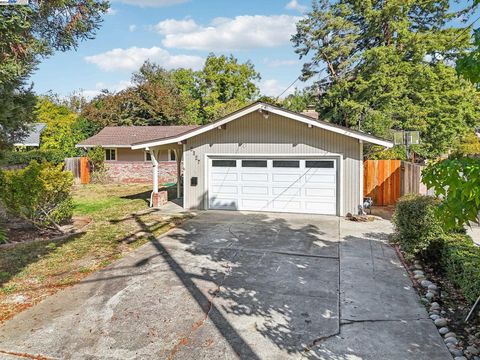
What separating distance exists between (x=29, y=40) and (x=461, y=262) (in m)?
10.7

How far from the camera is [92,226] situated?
10258 mm

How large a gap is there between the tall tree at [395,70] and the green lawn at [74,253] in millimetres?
14855

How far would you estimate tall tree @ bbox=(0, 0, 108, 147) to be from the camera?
24.4 feet

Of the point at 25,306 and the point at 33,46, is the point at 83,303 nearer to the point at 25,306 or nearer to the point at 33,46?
the point at 25,306

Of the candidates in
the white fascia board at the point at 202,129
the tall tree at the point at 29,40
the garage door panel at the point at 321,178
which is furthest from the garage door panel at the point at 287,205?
the tall tree at the point at 29,40

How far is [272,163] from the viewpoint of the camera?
12000 millimetres

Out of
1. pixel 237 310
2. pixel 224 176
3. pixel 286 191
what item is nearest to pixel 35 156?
pixel 224 176

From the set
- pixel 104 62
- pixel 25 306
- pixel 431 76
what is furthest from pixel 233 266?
pixel 104 62

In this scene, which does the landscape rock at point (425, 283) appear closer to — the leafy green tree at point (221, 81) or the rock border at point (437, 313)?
the rock border at point (437, 313)

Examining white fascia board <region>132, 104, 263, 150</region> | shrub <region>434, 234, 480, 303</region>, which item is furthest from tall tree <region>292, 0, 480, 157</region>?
shrub <region>434, 234, 480, 303</region>

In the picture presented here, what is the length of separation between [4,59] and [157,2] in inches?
365

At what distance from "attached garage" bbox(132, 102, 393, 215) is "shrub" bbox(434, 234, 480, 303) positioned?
4888mm

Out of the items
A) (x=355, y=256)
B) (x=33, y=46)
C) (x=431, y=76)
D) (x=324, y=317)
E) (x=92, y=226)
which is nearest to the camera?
(x=324, y=317)

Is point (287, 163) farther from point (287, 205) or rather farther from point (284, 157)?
point (287, 205)
